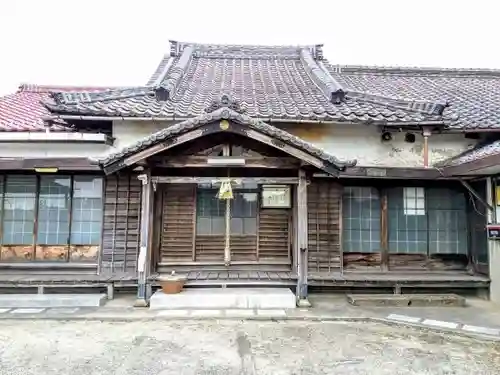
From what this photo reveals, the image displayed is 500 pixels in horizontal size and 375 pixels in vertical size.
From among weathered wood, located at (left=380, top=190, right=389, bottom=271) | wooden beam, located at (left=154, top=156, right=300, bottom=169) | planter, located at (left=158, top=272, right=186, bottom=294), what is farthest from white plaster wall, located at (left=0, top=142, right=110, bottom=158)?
weathered wood, located at (left=380, top=190, right=389, bottom=271)

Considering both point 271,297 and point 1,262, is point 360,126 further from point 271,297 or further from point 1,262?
point 1,262

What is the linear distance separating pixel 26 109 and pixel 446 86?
13.6m

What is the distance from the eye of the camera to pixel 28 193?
29.9ft

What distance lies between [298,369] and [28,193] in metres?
7.50

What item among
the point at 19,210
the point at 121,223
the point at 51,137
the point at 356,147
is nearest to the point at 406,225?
the point at 356,147

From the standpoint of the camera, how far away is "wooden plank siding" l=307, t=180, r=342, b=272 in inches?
354

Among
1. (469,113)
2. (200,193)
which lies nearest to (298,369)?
(200,193)

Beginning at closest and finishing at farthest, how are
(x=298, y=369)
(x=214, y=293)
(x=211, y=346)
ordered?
(x=298, y=369) → (x=211, y=346) → (x=214, y=293)

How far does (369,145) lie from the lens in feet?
30.6

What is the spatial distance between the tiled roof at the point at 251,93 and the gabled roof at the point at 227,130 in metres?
1.23

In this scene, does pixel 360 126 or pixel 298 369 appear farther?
pixel 360 126

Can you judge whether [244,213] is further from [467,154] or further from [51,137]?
[467,154]

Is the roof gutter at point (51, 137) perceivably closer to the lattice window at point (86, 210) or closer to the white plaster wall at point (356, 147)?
the white plaster wall at point (356, 147)

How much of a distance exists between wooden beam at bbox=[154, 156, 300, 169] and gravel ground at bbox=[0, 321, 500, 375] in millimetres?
3002
